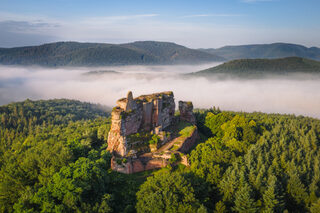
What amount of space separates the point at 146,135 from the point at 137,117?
4247 millimetres

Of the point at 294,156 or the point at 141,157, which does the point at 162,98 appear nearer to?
the point at 141,157

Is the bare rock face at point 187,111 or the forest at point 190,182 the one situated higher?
the bare rock face at point 187,111

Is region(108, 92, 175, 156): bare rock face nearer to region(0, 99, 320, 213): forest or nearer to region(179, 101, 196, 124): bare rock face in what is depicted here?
region(0, 99, 320, 213): forest

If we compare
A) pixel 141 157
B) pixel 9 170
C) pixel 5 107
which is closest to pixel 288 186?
pixel 141 157

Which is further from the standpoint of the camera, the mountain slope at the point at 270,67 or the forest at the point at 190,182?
the mountain slope at the point at 270,67

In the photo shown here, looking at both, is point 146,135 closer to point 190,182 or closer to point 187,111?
point 190,182

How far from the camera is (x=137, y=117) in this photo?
48.5 meters

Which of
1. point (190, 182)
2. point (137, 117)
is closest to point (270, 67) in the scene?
point (137, 117)

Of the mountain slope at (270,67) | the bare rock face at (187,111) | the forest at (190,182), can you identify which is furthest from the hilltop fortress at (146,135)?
the mountain slope at (270,67)

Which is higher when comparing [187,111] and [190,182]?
[187,111]

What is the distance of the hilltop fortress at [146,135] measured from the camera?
42312 millimetres

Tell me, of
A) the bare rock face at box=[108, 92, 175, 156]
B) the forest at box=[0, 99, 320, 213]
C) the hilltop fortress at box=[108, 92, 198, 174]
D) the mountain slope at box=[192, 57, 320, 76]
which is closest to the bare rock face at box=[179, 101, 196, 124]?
the bare rock face at box=[108, 92, 175, 156]

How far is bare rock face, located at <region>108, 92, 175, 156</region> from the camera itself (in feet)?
142

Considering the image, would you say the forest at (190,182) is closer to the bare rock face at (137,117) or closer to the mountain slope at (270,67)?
the bare rock face at (137,117)
